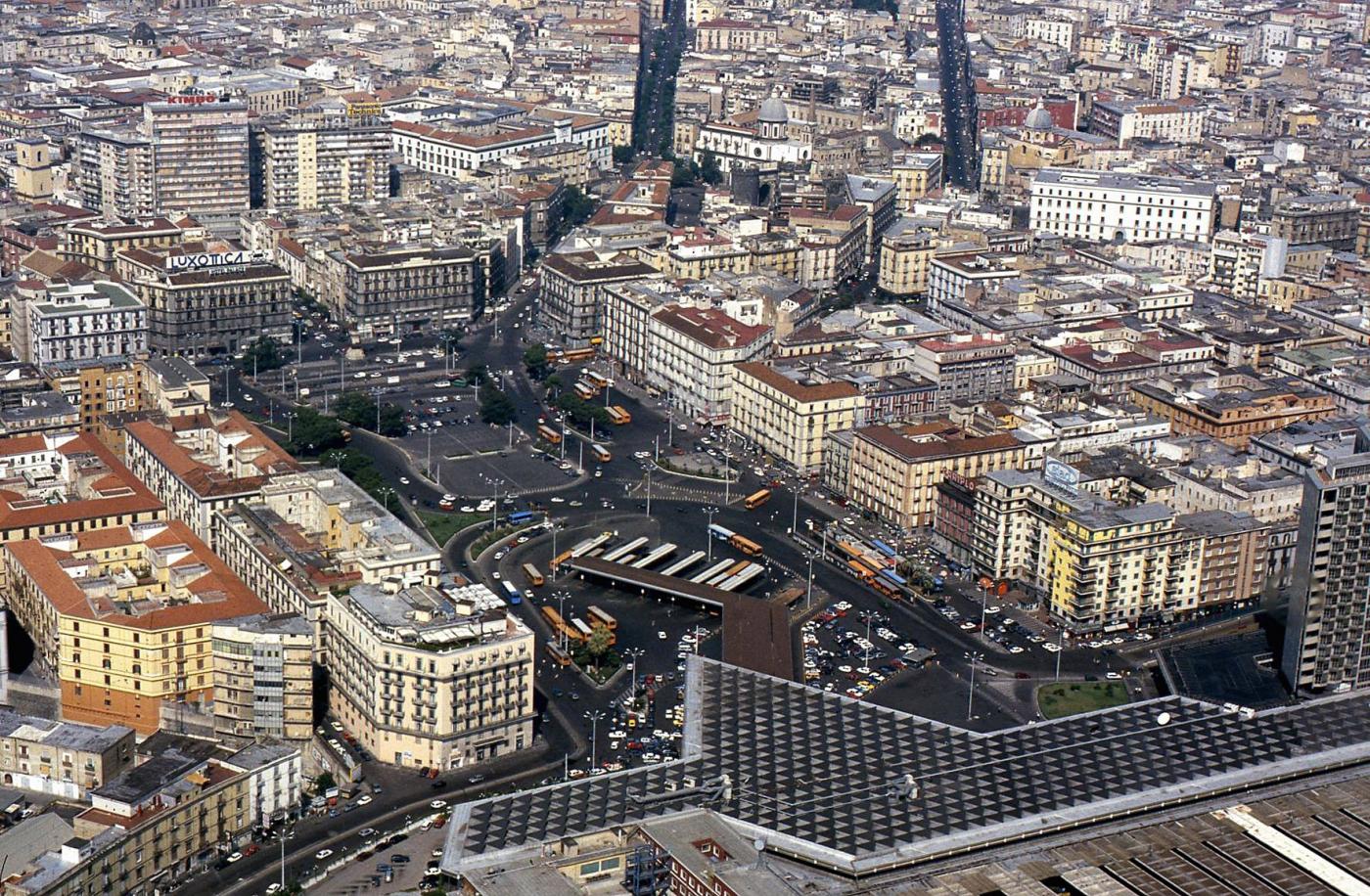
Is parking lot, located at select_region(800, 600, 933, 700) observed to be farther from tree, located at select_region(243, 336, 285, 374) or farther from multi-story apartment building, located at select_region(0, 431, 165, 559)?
tree, located at select_region(243, 336, 285, 374)

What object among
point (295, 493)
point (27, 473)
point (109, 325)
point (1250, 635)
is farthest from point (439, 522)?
point (1250, 635)

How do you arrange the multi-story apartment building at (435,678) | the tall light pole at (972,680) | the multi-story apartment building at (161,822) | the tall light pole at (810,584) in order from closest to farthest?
the multi-story apartment building at (161,822)
the multi-story apartment building at (435,678)
the tall light pole at (972,680)
the tall light pole at (810,584)

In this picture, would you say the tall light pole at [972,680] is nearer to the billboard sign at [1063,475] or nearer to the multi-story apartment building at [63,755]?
the billboard sign at [1063,475]

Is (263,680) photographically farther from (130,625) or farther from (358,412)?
(358,412)

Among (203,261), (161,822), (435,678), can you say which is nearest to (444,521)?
(435,678)

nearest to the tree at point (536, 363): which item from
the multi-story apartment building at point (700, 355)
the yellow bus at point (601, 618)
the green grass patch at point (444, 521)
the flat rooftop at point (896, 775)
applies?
the multi-story apartment building at point (700, 355)

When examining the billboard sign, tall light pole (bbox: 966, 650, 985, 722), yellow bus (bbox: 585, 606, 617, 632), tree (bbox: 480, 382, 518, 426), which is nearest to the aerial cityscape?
the billboard sign

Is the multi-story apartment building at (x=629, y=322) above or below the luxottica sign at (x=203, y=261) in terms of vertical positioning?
below
